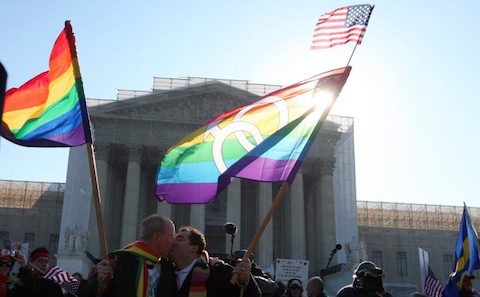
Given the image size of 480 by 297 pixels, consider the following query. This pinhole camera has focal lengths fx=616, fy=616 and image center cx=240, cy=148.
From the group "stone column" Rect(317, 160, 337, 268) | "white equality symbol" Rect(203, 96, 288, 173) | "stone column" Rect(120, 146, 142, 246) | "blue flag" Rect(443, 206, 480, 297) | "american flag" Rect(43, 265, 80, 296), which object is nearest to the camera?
"white equality symbol" Rect(203, 96, 288, 173)

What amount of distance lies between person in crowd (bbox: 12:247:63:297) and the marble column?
35.0 metres

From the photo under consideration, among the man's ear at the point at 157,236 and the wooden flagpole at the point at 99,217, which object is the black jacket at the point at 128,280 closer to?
the man's ear at the point at 157,236

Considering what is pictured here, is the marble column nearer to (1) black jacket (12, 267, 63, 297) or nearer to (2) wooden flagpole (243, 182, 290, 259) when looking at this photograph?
(1) black jacket (12, 267, 63, 297)

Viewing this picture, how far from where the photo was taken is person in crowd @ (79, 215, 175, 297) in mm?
4836

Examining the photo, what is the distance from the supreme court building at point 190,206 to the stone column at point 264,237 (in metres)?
0.07

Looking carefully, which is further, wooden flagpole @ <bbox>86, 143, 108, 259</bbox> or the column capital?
the column capital

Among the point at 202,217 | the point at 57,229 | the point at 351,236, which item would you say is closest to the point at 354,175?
the point at 351,236

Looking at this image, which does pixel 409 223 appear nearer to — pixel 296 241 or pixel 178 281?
pixel 296 241

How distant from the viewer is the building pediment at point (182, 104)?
42875 millimetres

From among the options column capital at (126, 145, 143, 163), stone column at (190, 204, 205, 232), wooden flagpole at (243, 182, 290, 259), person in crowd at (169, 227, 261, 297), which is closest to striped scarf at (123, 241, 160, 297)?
person in crowd at (169, 227, 261, 297)

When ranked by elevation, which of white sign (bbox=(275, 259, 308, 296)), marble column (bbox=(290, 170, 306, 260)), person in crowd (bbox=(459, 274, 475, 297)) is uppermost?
marble column (bbox=(290, 170, 306, 260))

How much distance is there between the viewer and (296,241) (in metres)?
41.8

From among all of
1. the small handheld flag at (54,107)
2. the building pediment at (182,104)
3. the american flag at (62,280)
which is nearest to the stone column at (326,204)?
the building pediment at (182,104)

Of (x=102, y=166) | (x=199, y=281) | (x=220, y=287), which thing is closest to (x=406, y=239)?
(x=102, y=166)
